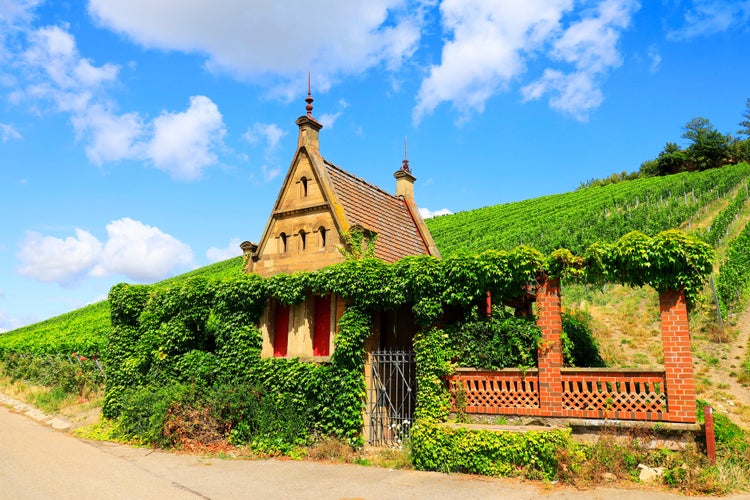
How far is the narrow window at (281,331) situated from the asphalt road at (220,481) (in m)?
3.50

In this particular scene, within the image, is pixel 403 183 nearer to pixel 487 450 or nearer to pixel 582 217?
pixel 487 450

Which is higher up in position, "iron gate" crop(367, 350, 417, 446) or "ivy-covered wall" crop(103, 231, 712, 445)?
"ivy-covered wall" crop(103, 231, 712, 445)

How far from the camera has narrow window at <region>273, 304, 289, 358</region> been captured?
1503 cm

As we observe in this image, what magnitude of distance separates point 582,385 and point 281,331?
845 cm

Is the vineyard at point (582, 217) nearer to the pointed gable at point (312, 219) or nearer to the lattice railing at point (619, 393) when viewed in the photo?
the pointed gable at point (312, 219)

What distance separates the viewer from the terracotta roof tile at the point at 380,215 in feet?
52.9

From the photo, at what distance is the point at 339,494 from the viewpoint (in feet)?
30.0

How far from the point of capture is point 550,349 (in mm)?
10500

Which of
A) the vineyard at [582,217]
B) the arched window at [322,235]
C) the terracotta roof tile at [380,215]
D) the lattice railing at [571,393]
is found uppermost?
the vineyard at [582,217]

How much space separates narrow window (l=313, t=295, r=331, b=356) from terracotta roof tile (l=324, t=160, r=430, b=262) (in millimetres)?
2155

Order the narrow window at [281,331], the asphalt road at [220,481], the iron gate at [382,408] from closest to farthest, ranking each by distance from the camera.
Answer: the asphalt road at [220,481] < the iron gate at [382,408] < the narrow window at [281,331]

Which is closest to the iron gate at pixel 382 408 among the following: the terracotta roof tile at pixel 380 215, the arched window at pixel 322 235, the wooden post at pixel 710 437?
the terracotta roof tile at pixel 380 215

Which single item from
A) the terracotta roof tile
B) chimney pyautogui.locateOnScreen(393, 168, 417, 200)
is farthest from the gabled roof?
chimney pyautogui.locateOnScreen(393, 168, 417, 200)

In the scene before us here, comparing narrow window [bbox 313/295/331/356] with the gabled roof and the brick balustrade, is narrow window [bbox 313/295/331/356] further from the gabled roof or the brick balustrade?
the brick balustrade
